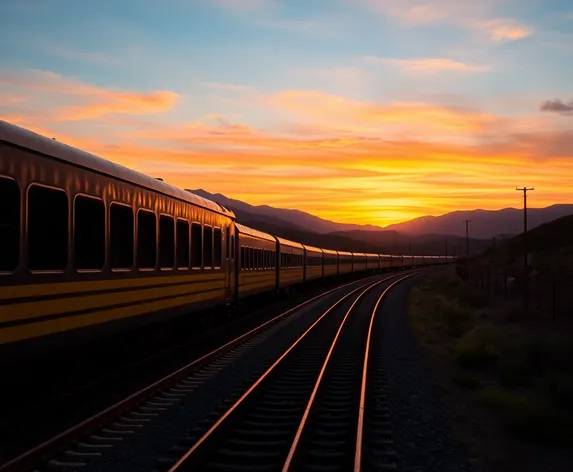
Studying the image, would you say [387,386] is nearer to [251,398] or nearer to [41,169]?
[251,398]

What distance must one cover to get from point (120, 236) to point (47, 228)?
2.77m

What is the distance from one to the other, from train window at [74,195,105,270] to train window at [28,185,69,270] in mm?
353

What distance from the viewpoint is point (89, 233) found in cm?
1037

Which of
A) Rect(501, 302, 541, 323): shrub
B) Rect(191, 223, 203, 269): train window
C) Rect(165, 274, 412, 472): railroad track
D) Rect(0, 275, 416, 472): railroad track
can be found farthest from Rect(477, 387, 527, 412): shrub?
Rect(501, 302, 541, 323): shrub

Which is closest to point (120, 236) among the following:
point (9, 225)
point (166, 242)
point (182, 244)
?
point (166, 242)

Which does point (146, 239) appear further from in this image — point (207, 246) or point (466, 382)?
point (466, 382)

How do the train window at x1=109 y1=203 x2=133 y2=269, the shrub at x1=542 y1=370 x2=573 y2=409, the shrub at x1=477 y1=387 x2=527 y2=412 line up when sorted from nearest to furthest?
the train window at x1=109 y1=203 x2=133 y2=269 → the shrub at x1=477 y1=387 x2=527 y2=412 → the shrub at x1=542 y1=370 x2=573 y2=409

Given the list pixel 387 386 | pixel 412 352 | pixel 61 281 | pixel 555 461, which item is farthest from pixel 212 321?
pixel 555 461

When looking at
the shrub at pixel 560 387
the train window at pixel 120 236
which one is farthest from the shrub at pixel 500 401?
the train window at pixel 120 236

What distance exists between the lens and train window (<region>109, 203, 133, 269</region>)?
11.3 m

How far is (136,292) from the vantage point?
41.3ft

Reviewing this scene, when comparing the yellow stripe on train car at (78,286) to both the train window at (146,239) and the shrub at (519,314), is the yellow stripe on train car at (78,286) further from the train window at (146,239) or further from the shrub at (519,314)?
the shrub at (519,314)

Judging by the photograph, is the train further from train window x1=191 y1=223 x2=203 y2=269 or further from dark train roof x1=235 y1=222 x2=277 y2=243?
dark train roof x1=235 y1=222 x2=277 y2=243

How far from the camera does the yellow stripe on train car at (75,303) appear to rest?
827 cm
